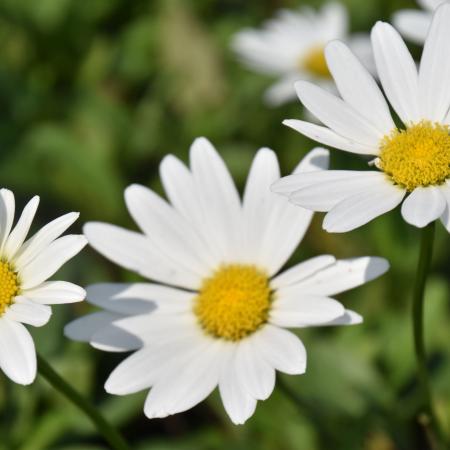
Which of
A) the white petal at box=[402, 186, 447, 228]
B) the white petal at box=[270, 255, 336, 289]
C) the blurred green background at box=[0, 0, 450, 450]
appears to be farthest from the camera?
the blurred green background at box=[0, 0, 450, 450]

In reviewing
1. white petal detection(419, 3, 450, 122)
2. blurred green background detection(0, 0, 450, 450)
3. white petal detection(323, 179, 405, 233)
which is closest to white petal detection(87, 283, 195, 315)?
blurred green background detection(0, 0, 450, 450)

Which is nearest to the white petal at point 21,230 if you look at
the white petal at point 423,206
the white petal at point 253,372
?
the white petal at point 253,372

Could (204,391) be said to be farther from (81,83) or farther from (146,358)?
(81,83)

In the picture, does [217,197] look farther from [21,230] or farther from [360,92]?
[21,230]

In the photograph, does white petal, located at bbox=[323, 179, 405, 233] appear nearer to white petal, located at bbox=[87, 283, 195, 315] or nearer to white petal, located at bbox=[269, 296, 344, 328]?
white petal, located at bbox=[269, 296, 344, 328]

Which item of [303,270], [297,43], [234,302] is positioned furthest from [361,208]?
[297,43]

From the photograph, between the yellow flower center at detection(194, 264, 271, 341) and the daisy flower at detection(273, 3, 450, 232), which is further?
the yellow flower center at detection(194, 264, 271, 341)

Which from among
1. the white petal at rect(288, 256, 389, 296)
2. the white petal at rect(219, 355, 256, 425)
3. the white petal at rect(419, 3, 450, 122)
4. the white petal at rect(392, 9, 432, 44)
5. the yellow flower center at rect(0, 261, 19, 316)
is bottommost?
the white petal at rect(219, 355, 256, 425)
